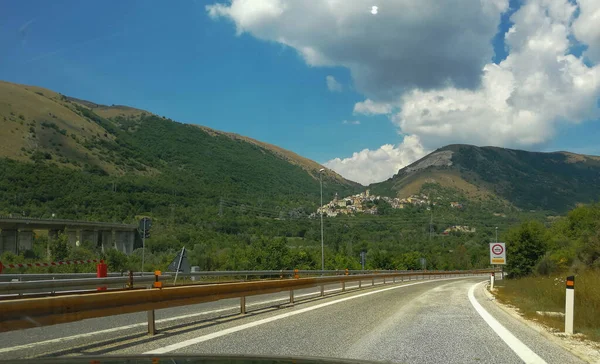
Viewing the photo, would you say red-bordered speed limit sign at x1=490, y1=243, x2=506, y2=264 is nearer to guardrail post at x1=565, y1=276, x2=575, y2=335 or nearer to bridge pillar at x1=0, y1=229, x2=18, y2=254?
guardrail post at x1=565, y1=276, x2=575, y2=335

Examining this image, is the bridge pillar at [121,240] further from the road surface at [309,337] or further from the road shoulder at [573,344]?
the road shoulder at [573,344]

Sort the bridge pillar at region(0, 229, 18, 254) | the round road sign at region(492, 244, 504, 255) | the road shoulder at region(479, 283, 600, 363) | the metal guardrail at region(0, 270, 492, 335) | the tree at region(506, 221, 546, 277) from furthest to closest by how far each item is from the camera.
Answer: the bridge pillar at region(0, 229, 18, 254) → the tree at region(506, 221, 546, 277) → the round road sign at region(492, 244, 504, 255) → the road shoulder at region(479, 283, 600, 363) → the metal guardrail at region(0, 270, 492, 335)

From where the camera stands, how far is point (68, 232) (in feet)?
250

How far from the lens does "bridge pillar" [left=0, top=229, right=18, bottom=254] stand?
65438 millimetres

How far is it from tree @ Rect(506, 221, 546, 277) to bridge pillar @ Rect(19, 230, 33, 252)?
60.4m

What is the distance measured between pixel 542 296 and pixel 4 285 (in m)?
15.7

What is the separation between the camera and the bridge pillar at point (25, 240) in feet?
226

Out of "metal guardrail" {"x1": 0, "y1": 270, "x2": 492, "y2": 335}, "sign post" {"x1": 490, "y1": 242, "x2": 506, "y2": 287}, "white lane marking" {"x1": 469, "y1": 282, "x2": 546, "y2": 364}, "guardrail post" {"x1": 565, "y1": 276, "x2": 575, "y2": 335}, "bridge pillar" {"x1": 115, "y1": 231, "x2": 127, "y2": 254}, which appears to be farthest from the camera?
"bridge pillar" {"x1": 115, "y1": 231, "x2": 127, "y2": 254}

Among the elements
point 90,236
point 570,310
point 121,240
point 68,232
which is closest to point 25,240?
point 68,232

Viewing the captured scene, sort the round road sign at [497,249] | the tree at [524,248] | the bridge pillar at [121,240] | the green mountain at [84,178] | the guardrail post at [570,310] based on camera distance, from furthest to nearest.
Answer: the green mountain at [84,178]
the bridge pillar at [121,240]
the tree at [524,248]
the round road sign at [497,249]
the guardrail post at [570,310]

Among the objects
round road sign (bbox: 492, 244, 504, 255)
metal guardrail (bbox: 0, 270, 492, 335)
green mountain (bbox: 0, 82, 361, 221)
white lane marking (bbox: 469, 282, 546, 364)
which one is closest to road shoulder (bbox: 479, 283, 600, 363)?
white lane marking (bbox: 469, 282, 546, 364)

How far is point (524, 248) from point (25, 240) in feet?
207

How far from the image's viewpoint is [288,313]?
11.7 metres

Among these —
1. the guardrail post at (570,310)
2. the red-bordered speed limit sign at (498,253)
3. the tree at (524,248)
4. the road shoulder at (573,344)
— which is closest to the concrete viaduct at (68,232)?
the red-bordered speed limit sign at (498,253)
